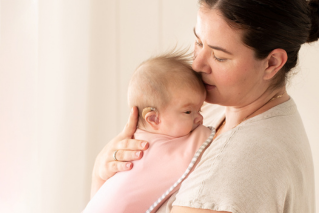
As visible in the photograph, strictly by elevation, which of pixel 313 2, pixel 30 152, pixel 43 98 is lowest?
pixel 30 152

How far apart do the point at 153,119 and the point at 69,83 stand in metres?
1.06

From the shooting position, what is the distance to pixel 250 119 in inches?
46.8

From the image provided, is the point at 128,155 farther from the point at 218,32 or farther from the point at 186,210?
the point at 218,32

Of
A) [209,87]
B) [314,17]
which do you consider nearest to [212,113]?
[209,87]

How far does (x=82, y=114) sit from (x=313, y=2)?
164 centimetres

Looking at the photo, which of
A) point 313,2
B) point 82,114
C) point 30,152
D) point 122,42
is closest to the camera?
point 313,2

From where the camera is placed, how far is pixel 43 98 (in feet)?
6.61

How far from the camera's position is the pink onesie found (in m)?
1.29

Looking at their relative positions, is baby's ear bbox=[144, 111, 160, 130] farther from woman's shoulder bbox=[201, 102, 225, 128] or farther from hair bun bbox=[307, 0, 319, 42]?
hair bun bbox=[307, 0, 319, 42]

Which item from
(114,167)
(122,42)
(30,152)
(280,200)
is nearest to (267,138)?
(280,200)

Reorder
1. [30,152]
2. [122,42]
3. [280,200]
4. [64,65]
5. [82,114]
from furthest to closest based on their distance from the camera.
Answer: [122,42] < [82,114] < [64,65] < [30,152] < [280,200]

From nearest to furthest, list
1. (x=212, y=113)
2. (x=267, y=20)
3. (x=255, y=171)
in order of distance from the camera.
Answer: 1. (x=255, y=171)
2. (x=267, y=20)
3. (x=212, y=113)

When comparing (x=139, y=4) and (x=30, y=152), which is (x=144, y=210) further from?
(x=139, y=4)

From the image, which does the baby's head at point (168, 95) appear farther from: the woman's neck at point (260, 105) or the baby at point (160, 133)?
the woman's neck at point (260, 105)
